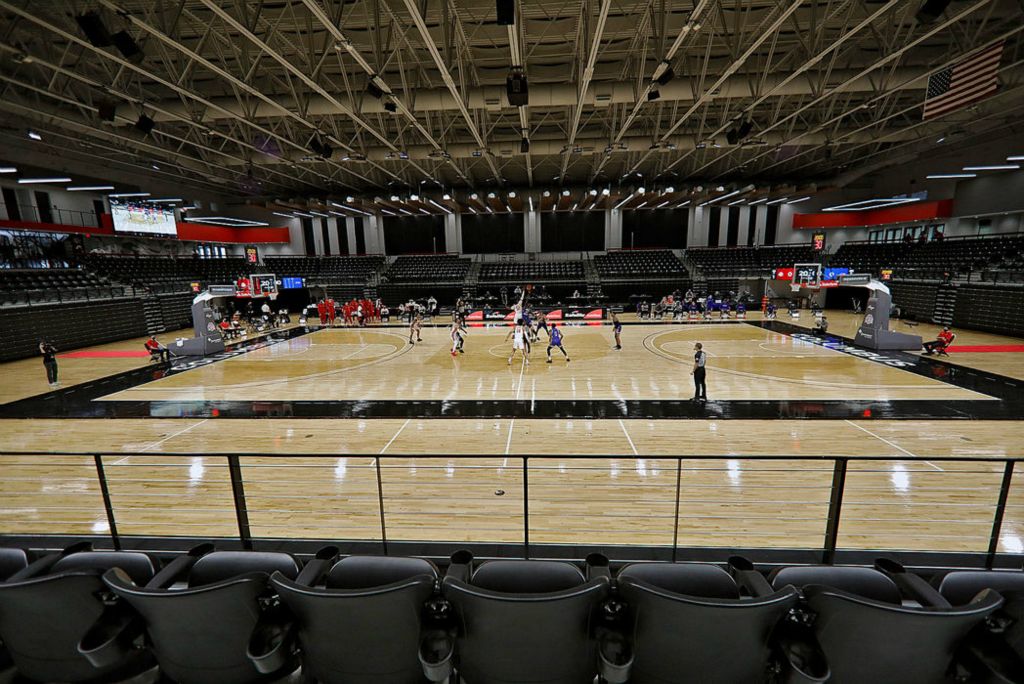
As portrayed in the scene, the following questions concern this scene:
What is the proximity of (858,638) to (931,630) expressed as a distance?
10.4 inches

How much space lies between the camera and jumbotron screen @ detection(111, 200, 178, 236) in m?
24.4

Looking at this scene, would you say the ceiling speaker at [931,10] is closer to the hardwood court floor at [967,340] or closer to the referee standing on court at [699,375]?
the referee standing on court at [699,375]

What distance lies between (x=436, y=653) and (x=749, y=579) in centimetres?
171

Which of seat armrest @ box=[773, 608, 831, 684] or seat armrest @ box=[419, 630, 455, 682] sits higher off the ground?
seat armrest @ box=[773, 608, 831, 684]

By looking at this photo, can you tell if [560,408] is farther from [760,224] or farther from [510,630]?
[760,224]

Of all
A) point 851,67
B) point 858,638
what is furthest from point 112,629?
point 851,67

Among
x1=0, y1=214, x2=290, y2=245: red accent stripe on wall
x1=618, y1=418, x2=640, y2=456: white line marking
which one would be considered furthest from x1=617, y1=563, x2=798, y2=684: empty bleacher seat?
x1=0, y1=214, x2=290, y2=245: red accent stripe on wall

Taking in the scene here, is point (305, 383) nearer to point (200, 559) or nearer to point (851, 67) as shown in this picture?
point (200, 559)

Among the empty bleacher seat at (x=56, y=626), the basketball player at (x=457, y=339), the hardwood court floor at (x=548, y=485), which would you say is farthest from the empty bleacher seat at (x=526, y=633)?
the basketball player at (x=457, y=339)

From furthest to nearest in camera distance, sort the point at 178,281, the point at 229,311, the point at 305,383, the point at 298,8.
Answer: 1. the point at 229,311
2. the point at 178,281
3. the point at 305,383
4. the point at 298,8

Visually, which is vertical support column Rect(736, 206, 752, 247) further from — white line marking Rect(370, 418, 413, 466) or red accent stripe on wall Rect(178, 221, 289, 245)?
red accent stripe on wall Rect(178, 221, 289, 245)

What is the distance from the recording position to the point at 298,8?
10836mm

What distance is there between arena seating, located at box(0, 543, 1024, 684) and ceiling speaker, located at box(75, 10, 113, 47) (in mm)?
10202

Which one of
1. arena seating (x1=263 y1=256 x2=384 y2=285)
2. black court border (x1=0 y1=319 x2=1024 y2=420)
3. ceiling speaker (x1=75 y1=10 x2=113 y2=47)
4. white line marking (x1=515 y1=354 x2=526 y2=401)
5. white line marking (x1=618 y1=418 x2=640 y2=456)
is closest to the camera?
white line marking (x1=618 y1=418 x2=640 y2=456)
